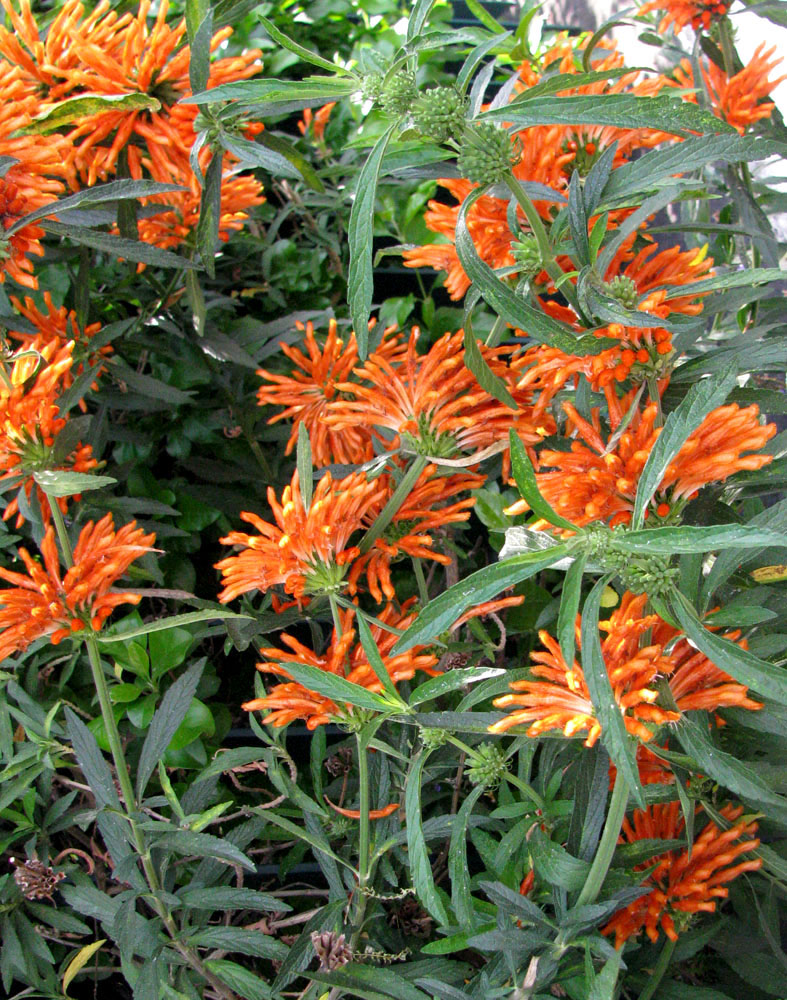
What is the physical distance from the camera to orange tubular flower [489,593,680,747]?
1.43 ft

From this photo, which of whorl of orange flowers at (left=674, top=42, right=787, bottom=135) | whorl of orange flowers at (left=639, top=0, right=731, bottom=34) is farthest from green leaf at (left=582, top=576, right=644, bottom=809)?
whorl of orange flowers at (left=639, top=0, right=731, bottom=34)

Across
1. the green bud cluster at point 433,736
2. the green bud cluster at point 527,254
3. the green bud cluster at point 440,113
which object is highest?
the green bud cluster at point 440,113

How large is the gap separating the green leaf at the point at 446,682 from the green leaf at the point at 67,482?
9.4 inches

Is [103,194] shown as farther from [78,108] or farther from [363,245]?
[363,245]

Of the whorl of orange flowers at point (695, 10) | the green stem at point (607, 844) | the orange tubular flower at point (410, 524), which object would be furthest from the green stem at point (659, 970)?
the whorl of orange flowers at point (695, 10)

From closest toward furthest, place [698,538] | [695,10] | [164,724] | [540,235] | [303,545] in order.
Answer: [698,538]
[540,235]
[303,545]
[164,724]
[695,10]

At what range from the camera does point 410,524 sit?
697 millimetres

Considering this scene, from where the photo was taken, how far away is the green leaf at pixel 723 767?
0.44 meters

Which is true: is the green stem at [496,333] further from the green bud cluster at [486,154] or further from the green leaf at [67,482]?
the green leaf at [67,482]

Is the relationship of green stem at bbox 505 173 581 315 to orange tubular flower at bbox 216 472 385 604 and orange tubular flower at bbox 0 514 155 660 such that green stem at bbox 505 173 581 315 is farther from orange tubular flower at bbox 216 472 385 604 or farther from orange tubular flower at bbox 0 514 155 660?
orange tubular flower at bbox 0 514 155 660

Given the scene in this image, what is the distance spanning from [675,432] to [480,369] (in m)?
0.13

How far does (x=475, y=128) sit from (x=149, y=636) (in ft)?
1.88

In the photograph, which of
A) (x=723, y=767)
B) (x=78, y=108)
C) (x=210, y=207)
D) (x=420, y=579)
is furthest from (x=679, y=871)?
(x=78, y=108)

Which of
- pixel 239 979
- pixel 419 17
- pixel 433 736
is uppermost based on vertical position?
pixel 419 17
